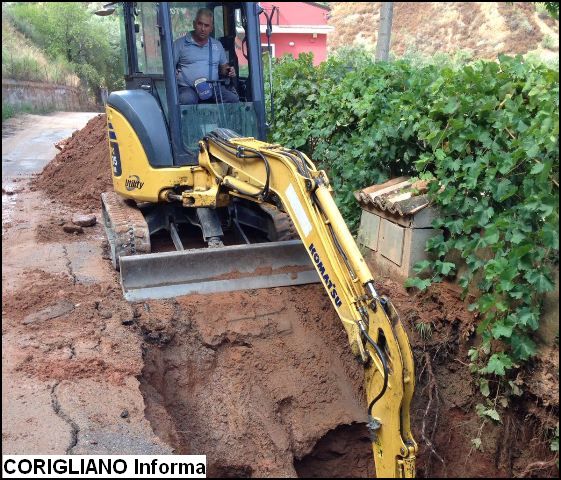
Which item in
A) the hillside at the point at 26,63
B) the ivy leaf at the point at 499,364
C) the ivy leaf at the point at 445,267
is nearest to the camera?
the ivy leaf at the point at 499,364

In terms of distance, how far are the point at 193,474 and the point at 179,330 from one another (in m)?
1.80

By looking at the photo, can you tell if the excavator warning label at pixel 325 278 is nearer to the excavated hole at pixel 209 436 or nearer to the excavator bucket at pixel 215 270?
the excavated hole at pixel 209 436

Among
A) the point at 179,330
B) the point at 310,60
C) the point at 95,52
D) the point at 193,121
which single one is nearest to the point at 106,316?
the point at 179,330

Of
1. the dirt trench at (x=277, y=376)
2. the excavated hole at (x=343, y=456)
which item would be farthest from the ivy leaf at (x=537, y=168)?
the excavated hole at (x=343, y=456)

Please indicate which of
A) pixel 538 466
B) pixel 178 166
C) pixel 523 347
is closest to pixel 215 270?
pixel 178 166

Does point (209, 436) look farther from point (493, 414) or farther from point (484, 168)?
point (484, 168)

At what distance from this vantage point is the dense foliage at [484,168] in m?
4.49

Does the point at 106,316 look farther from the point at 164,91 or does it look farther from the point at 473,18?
the point at 473,18

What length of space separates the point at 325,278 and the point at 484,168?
1644 mm

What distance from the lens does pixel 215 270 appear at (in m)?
6.13

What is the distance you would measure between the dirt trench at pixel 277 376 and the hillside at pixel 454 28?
27768 millimetres

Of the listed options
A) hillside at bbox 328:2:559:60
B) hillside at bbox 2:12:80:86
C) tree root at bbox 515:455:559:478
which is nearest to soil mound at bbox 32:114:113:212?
tree root at bbox 515:455:559:478

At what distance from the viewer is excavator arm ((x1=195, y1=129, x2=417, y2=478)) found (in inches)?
143

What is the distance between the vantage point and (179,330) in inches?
223
